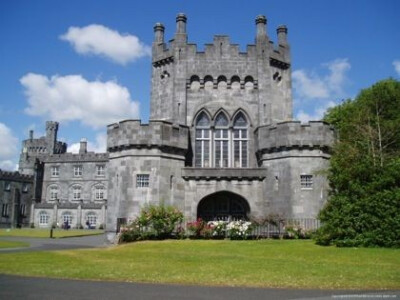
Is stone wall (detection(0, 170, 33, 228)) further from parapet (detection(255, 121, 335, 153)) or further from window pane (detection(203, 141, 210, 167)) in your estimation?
parapet (detection(255, 121, 335, 153))

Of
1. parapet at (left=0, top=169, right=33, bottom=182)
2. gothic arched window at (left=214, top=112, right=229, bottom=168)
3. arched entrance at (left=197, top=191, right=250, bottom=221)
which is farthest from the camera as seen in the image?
parapet at (left=0, top=169, right=33, bottom=182)

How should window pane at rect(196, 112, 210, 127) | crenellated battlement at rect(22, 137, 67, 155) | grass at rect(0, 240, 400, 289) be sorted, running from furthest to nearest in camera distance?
crenellated battlement at rect(22, 137, 67, 155), window pane at rect(196, 112, 210, 127), grass at rect(0, 240, 400, 289)

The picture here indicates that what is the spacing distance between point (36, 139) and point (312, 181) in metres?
88.2

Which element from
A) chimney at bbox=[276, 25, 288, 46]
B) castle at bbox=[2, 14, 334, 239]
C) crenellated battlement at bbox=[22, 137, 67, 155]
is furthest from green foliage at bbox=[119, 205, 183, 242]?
crenellated battlement at bbox=[22, 137, 67, 155]

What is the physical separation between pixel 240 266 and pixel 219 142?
16.7 m

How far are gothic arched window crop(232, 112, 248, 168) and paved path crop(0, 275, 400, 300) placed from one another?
19327 mm

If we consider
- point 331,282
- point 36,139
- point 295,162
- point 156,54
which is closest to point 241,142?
point 295,162

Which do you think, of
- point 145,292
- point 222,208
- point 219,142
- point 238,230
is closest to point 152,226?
point 238,230

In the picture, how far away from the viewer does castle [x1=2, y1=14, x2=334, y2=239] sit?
83.6 ft

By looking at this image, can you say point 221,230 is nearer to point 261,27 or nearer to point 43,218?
point 261,27

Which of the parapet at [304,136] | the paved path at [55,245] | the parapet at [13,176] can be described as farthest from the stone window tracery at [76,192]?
the parapet at [304,136]

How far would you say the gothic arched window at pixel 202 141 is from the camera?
2890 centimetres

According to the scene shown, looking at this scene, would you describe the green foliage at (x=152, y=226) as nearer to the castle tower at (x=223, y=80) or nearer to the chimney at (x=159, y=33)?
the castle tower at (x=223, y=80)

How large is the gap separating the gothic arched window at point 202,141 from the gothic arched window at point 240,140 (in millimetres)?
1796
